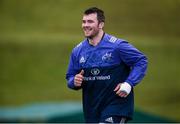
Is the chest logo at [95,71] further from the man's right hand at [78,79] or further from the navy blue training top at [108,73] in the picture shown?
the man's right hand at [78,79]

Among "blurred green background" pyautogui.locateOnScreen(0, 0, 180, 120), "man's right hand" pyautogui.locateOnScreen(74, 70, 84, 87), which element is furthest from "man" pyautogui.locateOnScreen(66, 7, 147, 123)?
"blurred green background" pyautogui.locateOnScreen(0, 0, 180, 120)

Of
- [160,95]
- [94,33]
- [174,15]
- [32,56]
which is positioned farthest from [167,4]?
[94,33]

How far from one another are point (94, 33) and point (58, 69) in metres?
3.02

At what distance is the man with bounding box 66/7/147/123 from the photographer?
5.29 meters

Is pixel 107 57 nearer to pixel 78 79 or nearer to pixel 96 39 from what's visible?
pixel 96 39

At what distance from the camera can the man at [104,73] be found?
17.4ft

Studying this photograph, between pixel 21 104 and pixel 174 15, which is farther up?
pixel 174 15

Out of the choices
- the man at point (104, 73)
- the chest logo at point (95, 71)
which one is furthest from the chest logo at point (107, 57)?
the chest logo at point (95, 71)

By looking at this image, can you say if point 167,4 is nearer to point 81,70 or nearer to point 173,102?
point 173,102

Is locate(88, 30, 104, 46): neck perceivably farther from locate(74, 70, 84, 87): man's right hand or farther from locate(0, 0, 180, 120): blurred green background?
locate(0, 0, 180, 120): blurred green background

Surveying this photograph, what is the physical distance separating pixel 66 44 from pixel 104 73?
3085 mm

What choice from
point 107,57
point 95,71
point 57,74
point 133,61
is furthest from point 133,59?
point 57,74

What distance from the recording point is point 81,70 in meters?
5.47

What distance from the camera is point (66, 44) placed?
27.6 feet
